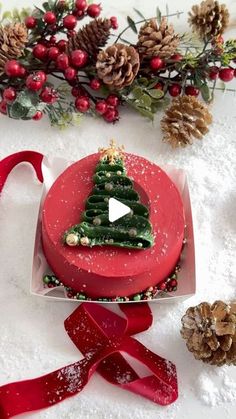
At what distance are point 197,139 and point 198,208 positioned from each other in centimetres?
20

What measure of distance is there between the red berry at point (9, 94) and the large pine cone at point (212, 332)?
2.13ft

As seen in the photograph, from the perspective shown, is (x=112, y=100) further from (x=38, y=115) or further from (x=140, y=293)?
(x=140, y=293)

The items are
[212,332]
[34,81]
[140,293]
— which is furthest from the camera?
[34,81]

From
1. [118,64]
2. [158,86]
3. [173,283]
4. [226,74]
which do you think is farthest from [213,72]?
[173,283]

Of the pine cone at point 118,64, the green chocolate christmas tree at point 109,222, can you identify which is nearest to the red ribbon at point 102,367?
the green chocolate christmas tree at point 109,222

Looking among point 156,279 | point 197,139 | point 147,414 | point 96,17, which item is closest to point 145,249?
point 156,279

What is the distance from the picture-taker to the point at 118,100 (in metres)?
1.62

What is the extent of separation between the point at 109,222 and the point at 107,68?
0.42 m

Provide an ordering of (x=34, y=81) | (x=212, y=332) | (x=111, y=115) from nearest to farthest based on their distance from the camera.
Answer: (x=212, y=332) < (x=34, y=81) < (x=111, y=115)

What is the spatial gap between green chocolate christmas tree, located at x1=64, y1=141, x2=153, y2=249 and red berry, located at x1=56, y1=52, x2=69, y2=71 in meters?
0.34

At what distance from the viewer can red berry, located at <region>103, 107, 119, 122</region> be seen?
160 centimetres

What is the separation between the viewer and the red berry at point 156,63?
157cm

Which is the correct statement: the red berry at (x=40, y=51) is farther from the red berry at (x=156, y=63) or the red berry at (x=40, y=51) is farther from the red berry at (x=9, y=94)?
the red berry at (x=156, y=63)

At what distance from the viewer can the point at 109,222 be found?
130 centimetres
